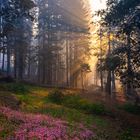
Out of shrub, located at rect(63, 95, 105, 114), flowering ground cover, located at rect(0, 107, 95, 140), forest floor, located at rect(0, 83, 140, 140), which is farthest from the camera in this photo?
shrub, located at rect(63, 95, 105, 114)

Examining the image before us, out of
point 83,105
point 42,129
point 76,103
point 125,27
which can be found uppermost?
→ point 125,27

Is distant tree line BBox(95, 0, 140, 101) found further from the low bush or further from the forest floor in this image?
the forest floor

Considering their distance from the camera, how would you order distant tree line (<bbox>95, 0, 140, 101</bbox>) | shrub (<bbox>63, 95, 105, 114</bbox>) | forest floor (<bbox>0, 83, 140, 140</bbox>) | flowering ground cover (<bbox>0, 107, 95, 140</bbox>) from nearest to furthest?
flowering ground cover (<bbox>0, 107, 95, 140</bbox>)
forest floor (<bbox>0, 83, 140, 140</bbox>)
distant tree line (<bbox>95, 0, 140, 101</bbox>)
shrub (<bbox>63, 95, 105, 114</bbox>)

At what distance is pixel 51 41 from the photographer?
55250mm

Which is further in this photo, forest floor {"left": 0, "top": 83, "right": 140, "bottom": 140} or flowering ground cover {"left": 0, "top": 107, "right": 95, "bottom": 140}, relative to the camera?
forest floor {"left": 0, "top": 83, "right": 140, "bottom": 140}

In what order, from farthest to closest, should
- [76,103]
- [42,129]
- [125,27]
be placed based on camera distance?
1. [76,103]
2. [125,27]
3. [42,129]

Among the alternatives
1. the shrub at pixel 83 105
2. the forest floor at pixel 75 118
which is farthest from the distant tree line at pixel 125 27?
the forest floor at pixel 75 118

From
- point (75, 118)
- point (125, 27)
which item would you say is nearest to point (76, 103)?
point (75, 118)

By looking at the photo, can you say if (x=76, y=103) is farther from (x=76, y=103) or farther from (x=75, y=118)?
(x=75, y=118)

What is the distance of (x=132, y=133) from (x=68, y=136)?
18.9 feet

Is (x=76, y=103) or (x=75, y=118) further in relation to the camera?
(x=76, y=103)

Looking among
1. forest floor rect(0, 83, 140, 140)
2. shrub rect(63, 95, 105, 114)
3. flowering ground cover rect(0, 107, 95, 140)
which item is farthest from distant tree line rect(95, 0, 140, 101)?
flowering ground cover rect(0, 107, 95, 140)

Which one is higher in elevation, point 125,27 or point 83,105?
point 125,27

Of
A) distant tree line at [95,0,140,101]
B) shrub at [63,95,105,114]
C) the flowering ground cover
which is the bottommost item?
the flowering ground cover
